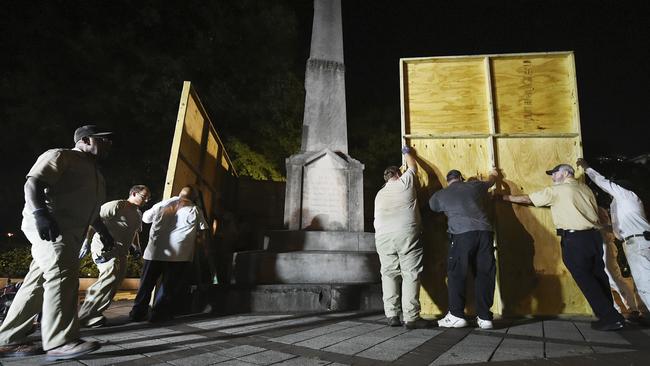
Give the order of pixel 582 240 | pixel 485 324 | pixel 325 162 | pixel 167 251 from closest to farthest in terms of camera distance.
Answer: pixel 485 324 < pixel 582 240 < pixel 167 251 < pixel 325 162

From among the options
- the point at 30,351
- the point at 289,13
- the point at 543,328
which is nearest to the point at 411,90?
the point at 543,328

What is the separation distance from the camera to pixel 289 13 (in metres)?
13.4

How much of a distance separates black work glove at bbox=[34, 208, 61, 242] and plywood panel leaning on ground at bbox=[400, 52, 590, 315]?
3.89m

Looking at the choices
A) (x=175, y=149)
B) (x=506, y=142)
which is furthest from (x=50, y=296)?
(x=506, y=142)

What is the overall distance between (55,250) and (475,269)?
4.00 meters

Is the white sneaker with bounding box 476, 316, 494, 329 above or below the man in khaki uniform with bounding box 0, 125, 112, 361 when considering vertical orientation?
below

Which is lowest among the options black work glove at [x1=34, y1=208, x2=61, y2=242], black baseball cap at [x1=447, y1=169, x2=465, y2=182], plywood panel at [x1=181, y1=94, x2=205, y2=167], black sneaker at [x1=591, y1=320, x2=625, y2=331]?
black sneaker at [x1=591, y1=320, x2=625, y2=331]

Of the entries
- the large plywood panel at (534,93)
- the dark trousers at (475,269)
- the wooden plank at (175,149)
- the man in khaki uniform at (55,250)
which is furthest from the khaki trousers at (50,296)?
the large plywood panel at (534,93)

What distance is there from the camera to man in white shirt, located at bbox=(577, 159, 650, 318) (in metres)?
3.95

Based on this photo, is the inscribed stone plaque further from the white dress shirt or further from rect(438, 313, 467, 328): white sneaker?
the white dress shirt

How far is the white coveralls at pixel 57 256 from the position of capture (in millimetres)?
2705

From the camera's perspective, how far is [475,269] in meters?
4.02

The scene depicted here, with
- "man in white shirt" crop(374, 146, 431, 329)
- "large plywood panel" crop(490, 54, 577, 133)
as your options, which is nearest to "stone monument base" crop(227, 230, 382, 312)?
"man in white shirt" crop(374, 146, 431, 329)

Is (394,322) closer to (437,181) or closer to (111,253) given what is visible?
(437,181)
